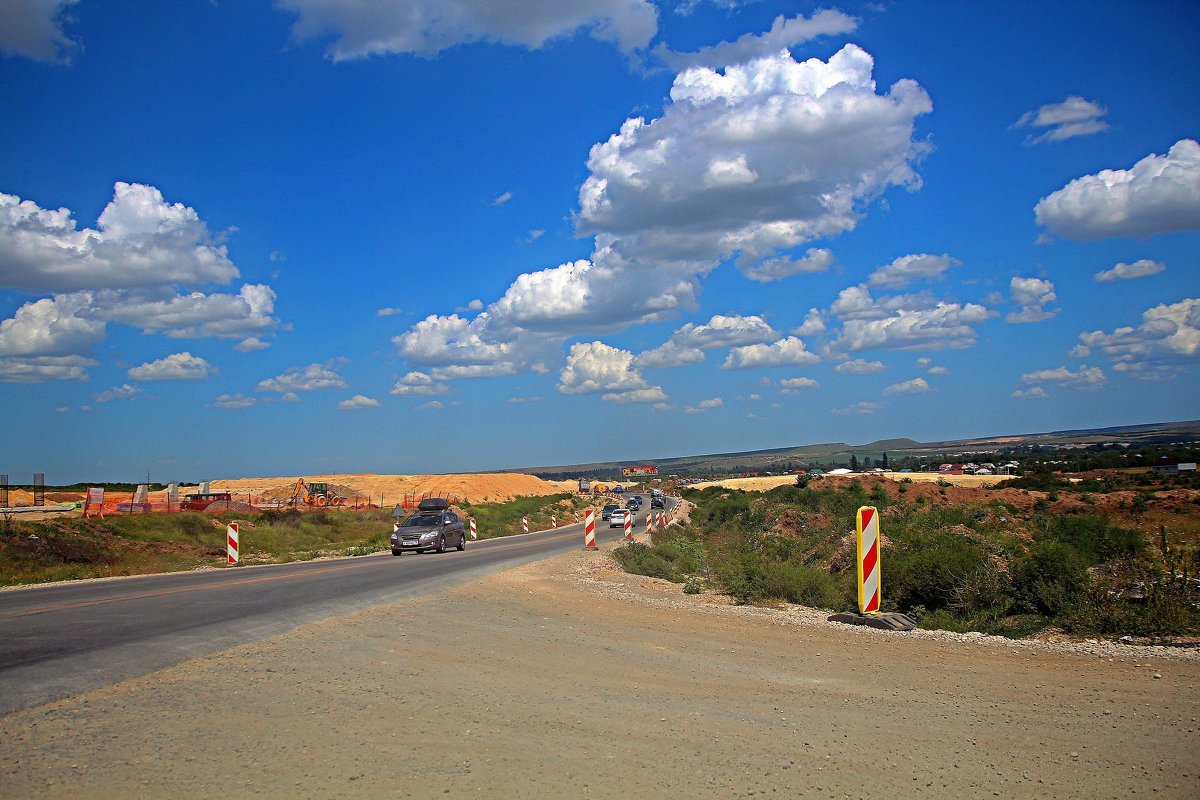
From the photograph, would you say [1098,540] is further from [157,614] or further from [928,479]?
[928,479]

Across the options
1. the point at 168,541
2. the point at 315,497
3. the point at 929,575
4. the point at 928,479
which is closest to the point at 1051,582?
the point at 929,575

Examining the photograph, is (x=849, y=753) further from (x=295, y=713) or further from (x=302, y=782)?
(x=295, y=713)

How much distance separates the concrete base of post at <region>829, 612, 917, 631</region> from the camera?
1122 centimetres

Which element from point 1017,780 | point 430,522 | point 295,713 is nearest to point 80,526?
point 430,522

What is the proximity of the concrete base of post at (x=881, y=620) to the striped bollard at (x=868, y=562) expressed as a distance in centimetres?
23

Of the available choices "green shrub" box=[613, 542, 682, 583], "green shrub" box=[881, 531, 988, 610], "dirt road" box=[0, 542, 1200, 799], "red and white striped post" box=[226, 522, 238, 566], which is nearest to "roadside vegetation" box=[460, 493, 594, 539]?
"red and white striped post" box=[226, 522, 238, 566]

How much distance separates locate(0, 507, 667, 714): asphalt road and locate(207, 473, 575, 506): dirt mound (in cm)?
6984

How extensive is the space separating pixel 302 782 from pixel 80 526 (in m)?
33.0

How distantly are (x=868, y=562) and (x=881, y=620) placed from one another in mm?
770

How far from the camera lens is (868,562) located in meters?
11.8

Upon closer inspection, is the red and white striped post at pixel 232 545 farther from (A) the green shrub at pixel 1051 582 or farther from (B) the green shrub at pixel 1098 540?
(A) the green shrub at pixel 1051 582

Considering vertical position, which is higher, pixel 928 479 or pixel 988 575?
pixel 988 575

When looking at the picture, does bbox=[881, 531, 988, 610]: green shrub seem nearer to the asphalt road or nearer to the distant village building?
the asphalt road

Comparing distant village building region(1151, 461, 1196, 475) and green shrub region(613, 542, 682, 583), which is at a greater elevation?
green shrub region(613, 542, 682, 583)
